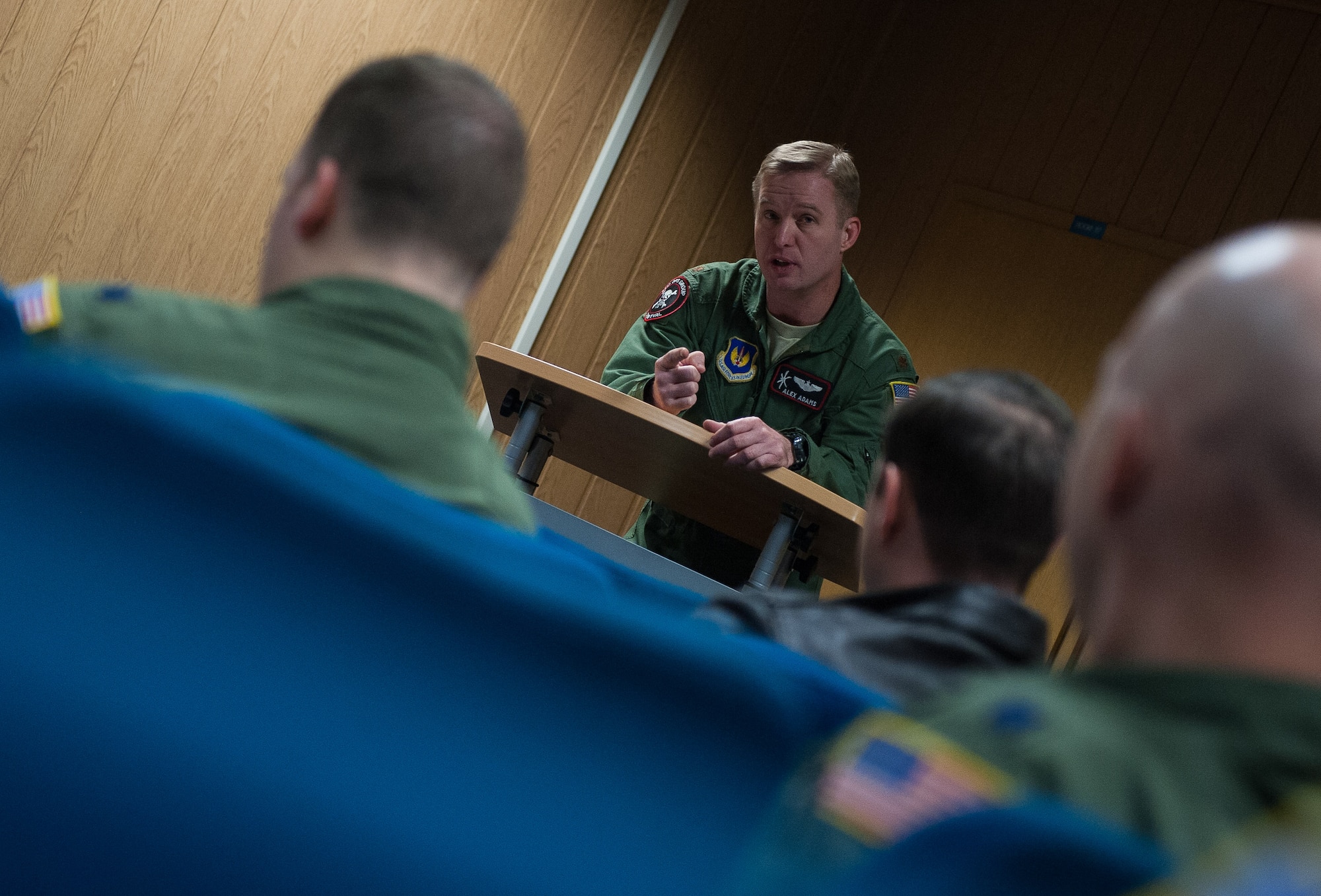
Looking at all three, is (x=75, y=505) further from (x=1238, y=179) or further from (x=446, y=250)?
(x=1238, y=179)

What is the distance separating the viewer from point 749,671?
416 mm

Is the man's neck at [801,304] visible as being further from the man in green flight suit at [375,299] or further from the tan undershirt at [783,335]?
the man in green flight suit at [375,299]

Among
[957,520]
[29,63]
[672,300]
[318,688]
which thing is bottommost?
[318,688]

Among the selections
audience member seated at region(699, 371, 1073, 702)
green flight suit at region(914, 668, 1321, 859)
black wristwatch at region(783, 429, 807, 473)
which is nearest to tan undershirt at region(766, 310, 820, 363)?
black wristwatch at region(783, 429, 807, 473)

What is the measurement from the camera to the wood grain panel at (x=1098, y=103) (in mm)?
4578

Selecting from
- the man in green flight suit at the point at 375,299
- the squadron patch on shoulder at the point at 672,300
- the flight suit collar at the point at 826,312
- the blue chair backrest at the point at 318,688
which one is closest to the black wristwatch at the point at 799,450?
the flight suit collar at the point at 826,312

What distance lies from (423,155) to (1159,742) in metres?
0.76

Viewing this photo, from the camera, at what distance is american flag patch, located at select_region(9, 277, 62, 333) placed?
56 centimetres

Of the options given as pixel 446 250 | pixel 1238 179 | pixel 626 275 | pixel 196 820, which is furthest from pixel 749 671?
pixel 1238 179

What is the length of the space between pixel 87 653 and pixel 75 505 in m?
0.06

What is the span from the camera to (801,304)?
9.11 ft

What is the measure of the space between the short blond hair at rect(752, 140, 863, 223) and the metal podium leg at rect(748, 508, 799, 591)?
965 millimetres

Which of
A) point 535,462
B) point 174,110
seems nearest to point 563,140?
point 174,110

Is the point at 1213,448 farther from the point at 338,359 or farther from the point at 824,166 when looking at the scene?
the point at 824,166
